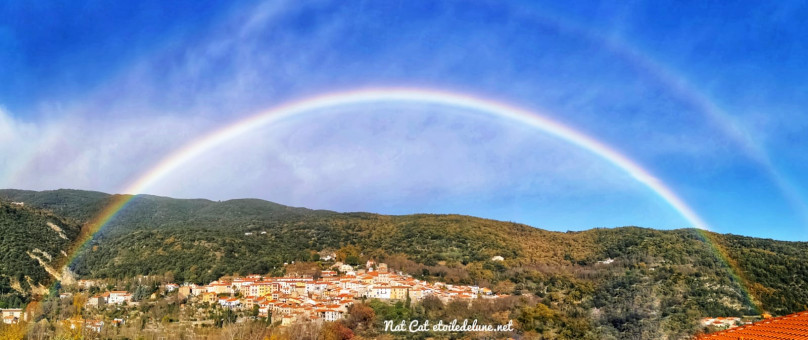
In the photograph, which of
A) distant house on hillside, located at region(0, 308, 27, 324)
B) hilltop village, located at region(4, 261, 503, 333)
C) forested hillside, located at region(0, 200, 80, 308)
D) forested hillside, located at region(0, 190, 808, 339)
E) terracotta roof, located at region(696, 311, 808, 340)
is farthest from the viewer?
forested hillside, located at region(0, 200, 80, 308)

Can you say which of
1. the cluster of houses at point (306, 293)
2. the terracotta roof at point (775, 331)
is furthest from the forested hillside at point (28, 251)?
the terracotta roof at point (775, 331)

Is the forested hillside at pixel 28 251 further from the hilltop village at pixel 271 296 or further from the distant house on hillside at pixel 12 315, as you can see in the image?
the hilltop village at pixel 271 296

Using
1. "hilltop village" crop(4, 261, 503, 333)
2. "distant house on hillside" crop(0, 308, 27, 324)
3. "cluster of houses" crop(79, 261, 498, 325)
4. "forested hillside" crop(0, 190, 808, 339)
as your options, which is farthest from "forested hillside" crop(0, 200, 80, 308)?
"cluster of houses" crop(79, 261, 498, 325)

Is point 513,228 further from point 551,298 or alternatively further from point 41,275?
point 41,275

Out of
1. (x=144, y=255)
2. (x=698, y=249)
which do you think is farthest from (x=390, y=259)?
(x=698, y=249)

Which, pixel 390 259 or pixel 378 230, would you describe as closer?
pixel 390 259

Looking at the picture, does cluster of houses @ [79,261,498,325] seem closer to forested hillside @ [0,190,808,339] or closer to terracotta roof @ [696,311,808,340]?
forested hillside @ [0,190,808,339]

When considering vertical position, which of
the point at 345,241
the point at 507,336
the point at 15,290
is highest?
the point at 345,241

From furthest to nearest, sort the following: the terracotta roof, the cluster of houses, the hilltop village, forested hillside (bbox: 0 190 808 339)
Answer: the cluster of houses → the hilltop village → forested hillside (bbox: 0 190 808 339) → the terracotta roof

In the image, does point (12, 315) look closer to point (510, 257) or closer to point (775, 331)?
point (510, 257)
